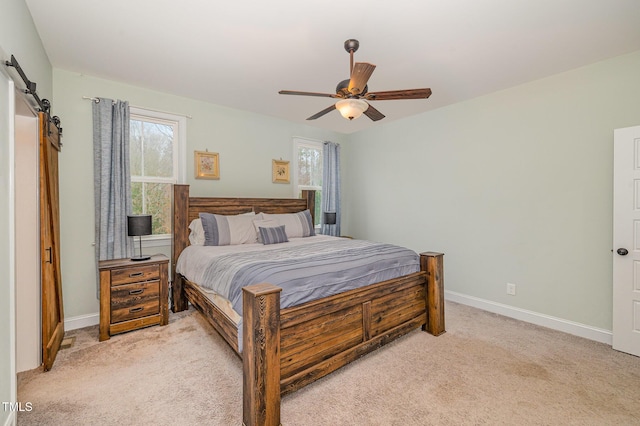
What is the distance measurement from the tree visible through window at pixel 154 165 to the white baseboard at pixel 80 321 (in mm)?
1097

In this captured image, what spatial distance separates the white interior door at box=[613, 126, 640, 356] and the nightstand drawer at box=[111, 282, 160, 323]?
14.7 feet

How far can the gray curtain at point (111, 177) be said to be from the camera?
3129 mm

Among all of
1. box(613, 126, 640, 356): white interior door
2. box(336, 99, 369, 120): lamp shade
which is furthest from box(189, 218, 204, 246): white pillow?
box(613, 126, 640, 356): white interior door

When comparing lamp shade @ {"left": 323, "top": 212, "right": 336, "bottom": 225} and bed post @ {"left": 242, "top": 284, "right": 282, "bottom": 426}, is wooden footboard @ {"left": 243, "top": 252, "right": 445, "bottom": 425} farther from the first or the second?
lamp shade @ {"left": 323, "top": 212, "right": 336, "bottom": 225}

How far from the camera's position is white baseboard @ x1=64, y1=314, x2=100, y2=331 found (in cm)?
302

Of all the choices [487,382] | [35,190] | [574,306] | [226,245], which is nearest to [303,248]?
[226,245]

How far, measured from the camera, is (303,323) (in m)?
1.95

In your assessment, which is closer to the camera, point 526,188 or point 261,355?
point 261,355

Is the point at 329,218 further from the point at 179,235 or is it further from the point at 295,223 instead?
the point at 179,235

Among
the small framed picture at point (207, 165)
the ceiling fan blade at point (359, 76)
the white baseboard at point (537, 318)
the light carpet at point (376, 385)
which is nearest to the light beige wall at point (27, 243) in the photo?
the light carpet at point (376, 385)

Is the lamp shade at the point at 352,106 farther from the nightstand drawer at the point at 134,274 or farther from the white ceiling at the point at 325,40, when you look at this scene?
the nightstand drawer at the point at 134,274

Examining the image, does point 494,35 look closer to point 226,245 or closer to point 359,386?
point 359,386

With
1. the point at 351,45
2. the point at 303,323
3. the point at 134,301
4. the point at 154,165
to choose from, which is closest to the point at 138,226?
the point at 134,301

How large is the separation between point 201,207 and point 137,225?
86cm
